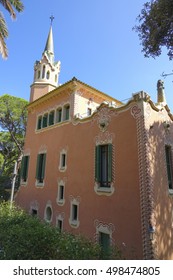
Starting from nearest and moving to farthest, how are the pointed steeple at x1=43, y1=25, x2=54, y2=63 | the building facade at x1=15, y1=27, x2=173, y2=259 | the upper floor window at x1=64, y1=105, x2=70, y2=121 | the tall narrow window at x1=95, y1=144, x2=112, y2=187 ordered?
the building facade at x1=15, y1=27, x2=173, y2=259 → the tall narrow window at x1=95, y1=144, x2=112, y2=187 → the upper floor window at x1=64, y1=105, x2=70, y2=121 → the pointed steeple at x1=43, y1=25, x2=54, y2=63

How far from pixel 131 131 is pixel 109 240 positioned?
5.10 m

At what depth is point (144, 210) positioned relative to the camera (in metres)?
7.71

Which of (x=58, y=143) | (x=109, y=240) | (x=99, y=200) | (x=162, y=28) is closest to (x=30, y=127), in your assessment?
(x=58, y=143)

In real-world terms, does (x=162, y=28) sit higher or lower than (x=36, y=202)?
higher

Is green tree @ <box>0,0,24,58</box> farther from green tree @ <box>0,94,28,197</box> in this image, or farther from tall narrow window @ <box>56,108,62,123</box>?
green tree @ <box>0,94,28,197</box>

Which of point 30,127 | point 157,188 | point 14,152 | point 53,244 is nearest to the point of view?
point 53,244

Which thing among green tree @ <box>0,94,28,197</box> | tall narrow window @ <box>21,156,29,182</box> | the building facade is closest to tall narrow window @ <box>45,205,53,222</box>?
the building facade

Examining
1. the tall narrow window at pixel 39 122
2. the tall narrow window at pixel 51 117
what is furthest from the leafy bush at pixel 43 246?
the tall narrow window at pixel 39 122

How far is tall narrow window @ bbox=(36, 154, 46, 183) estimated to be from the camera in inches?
588

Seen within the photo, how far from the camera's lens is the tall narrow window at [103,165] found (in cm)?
974

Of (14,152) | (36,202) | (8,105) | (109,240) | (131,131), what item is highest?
(8,105)

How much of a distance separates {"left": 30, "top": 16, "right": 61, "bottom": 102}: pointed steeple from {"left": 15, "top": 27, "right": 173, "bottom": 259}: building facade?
12.5ft
